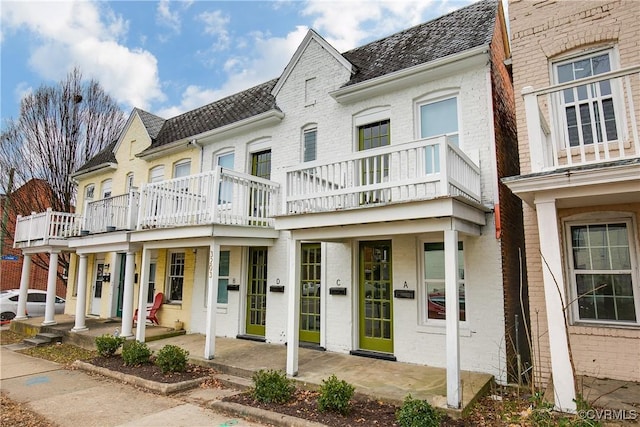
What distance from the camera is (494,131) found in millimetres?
7074

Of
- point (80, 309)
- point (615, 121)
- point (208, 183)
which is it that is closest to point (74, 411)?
point (208, 183)

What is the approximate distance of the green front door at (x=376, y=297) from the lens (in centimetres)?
801

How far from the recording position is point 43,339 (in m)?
11.5

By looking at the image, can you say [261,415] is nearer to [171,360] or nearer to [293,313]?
[293,313]

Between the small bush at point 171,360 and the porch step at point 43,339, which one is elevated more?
the small bush at point 171,360

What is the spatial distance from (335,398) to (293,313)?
2.11 m

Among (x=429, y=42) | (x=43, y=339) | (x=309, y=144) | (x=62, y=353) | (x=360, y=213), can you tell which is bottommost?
(x=62, y=353)

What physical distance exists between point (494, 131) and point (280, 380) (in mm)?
5948

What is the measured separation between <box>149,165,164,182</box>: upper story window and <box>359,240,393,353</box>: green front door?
852cm

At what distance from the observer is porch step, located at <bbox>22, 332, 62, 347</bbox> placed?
11.4 metres

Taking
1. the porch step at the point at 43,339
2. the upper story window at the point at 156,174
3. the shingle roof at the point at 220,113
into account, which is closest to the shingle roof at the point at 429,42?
the shingle roof at the point at 220,113

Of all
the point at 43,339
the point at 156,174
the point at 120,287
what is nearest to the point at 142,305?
the point at 43,339
